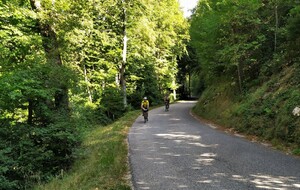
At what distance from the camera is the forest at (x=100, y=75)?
9.93 meters

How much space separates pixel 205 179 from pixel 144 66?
1028 inches

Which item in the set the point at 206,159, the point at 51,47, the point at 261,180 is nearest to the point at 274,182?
the point at 261,180

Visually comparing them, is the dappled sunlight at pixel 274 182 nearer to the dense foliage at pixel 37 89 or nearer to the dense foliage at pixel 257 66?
the dense foliage at pixel 257 66

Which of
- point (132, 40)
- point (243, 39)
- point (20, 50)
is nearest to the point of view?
point (20, 50)

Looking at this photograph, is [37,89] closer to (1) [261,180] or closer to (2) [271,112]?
(1) [261,180]

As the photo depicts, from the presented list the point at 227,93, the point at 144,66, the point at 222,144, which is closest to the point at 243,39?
the point at 227,93

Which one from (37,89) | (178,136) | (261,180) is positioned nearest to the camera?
(261,180)

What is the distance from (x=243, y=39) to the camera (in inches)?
666

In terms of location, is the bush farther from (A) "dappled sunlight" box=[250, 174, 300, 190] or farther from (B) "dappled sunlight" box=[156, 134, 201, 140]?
(A) "dappled sunlight" box=[250, 174, 300, 190]

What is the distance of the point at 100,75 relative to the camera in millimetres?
23672

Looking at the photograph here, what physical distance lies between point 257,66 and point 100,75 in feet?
40.4

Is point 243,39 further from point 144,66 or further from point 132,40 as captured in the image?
point 144,66

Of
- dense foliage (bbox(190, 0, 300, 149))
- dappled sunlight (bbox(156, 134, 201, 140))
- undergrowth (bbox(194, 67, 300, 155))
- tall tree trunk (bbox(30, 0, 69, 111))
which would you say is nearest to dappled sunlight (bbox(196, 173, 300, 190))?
undergrowth (bbox(194, 67, 300, 155))

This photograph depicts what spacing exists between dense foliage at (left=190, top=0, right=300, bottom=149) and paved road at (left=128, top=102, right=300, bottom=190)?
176 centimetres
